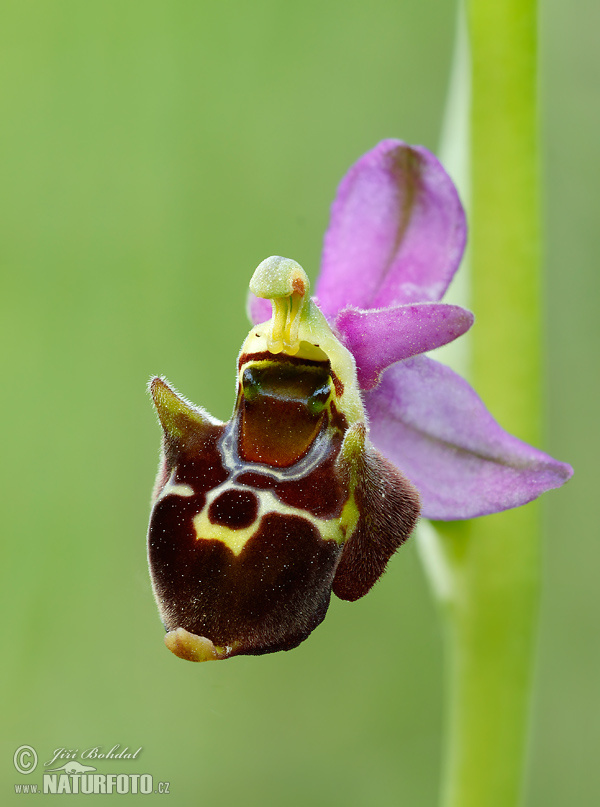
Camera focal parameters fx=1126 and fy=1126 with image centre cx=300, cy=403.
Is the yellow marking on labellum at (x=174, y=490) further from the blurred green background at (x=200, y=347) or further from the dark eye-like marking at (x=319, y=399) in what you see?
the blurred green background at (x=200, y=347)

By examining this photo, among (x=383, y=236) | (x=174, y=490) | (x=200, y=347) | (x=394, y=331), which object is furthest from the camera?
(x=200, y=347)

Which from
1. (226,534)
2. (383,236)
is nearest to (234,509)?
(226,534)

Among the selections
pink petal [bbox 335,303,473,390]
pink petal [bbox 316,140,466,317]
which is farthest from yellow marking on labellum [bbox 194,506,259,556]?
pink petal [bbox 316,140,466,317]

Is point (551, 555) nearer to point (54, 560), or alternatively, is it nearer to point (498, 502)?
point (54, 560)

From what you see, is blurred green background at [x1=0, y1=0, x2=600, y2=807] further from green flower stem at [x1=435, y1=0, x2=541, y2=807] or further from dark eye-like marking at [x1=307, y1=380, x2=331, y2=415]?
dark eye-like marking at [x1=307, y1=380, x2=331, y2=415]

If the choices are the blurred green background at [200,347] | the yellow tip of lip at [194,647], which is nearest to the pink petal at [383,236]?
the yellow tip of lip at [194,647]

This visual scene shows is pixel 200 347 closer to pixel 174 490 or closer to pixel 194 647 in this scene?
pixel 174 490

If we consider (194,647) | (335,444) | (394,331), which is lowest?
(194,647)
